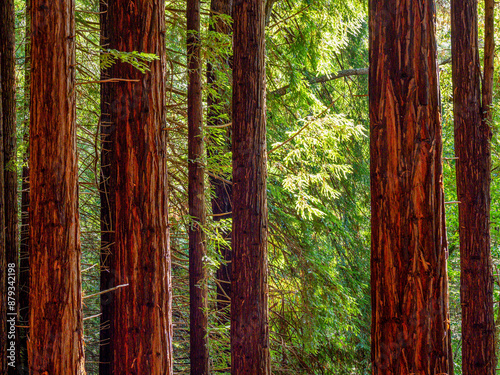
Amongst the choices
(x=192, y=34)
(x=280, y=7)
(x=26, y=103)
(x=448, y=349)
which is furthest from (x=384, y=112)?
(x=280, y=7)

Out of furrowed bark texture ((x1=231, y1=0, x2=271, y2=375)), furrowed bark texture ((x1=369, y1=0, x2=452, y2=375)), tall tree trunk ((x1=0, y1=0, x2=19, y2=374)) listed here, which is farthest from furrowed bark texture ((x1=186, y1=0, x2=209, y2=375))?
furrowed bark texture ((x1=369, y1=0, x2=452, y2=375))

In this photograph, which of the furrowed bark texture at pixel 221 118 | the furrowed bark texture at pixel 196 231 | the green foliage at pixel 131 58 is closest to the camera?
the green foliage at pixel 131 58

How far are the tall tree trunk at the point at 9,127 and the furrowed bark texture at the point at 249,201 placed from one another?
3277mm

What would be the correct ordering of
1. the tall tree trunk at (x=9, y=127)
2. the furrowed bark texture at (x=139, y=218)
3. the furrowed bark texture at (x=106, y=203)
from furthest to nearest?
the tall tree trunk at (x=9, y=127), the furrowed bark texture at (x=106, y=203), the furrowed bark texture at (x=139, y=218)

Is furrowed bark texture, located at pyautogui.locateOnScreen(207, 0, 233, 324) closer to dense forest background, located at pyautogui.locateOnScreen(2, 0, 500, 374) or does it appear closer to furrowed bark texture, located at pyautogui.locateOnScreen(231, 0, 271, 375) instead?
dense forest background, located at pyautogui.locateOnScreen(2, 0, 500, 374)

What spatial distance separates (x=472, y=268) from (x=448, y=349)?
3804 millimetres

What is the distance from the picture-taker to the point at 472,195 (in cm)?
621

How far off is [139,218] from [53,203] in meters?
0.81

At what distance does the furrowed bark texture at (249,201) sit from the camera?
546cm

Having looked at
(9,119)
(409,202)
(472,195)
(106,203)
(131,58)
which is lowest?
(409,202)

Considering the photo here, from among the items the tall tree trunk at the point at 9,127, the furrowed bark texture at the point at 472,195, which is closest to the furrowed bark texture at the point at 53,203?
the tall tree trunk at the point at 9,127

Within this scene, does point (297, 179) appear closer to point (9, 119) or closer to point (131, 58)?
point (131, 58)

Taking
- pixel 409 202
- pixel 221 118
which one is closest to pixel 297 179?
pixel 221 118

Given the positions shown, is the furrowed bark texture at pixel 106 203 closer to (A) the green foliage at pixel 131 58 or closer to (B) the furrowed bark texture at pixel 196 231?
(A) the green foliage at pixel 131 58
